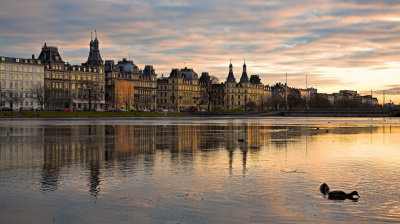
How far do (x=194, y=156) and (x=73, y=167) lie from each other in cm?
813

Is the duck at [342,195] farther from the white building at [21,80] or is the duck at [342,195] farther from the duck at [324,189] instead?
the white building at [21,80]

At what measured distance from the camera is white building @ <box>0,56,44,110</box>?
593ft

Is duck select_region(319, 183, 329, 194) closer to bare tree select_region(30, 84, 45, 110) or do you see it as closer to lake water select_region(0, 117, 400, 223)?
lake water select_region(0, 117, 400, 223)

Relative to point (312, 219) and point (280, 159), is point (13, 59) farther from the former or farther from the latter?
point (312, 219)

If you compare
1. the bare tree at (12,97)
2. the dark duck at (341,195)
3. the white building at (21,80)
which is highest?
the white building at (21,80)

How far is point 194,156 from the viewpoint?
3122 cm

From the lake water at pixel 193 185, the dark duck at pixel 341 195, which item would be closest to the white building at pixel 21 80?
the lake water at pixel 193 185

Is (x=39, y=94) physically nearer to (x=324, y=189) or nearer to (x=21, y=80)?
(x=21, y=80)

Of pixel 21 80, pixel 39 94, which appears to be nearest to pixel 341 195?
pixel 39 94

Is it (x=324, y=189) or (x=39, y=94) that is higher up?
(x=39, y=94)

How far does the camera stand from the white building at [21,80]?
181 m

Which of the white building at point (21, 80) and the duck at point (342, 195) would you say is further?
the white building at point (21, 80)

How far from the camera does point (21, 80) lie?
189 m

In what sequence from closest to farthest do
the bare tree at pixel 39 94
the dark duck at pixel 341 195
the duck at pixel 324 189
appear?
the dark duck at pixel 341 195 → the duck at pixel 324 189 → the bare tree at pixel 39 94
